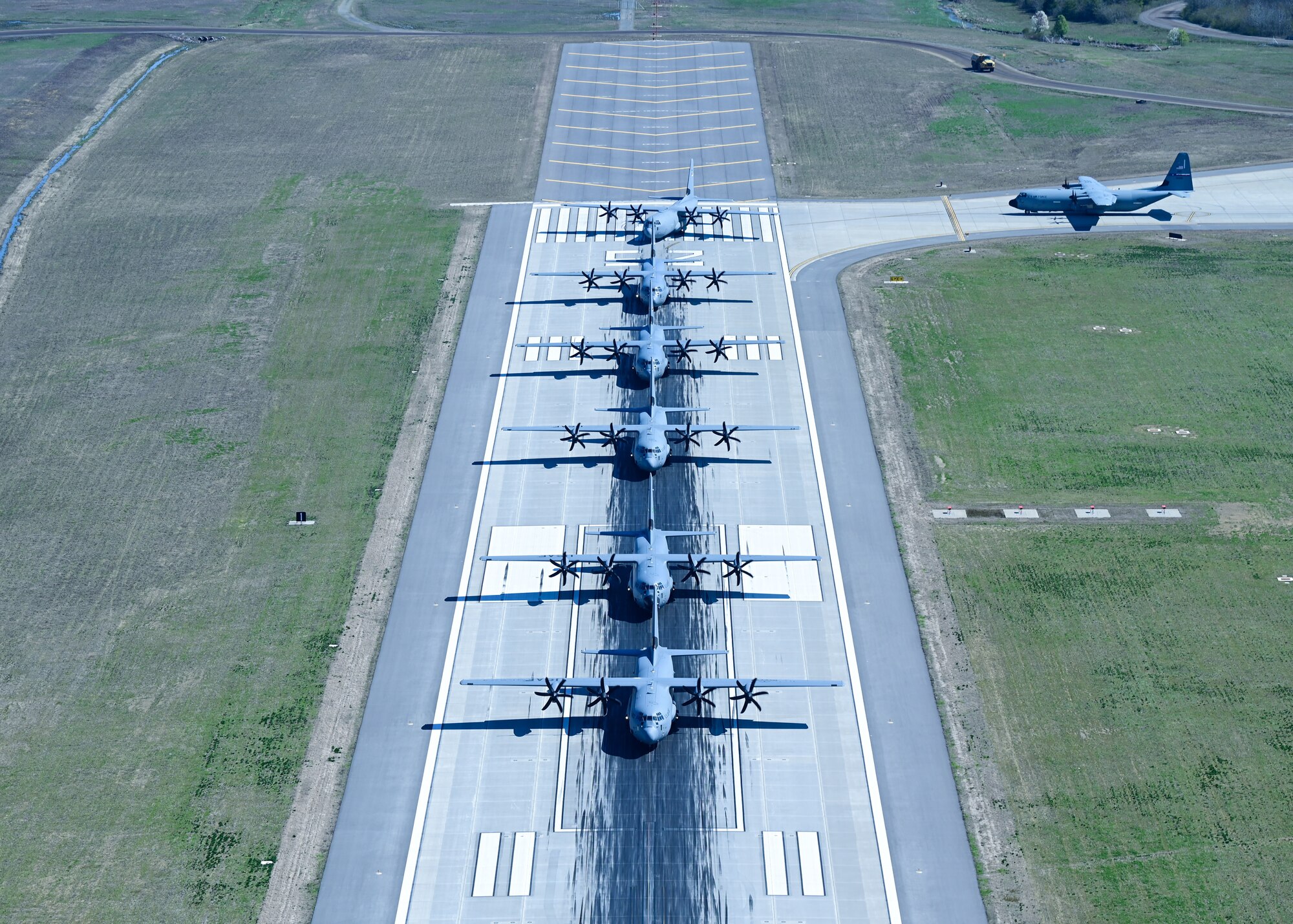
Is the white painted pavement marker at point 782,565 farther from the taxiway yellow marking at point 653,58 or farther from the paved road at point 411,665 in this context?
the taxiway yellow marking at point 653,58

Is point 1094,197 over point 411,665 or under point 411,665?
over

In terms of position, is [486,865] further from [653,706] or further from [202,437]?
[202,437]

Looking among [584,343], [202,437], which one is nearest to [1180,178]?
[584,343]

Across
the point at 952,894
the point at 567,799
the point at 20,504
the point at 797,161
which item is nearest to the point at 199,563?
the point at 20,504

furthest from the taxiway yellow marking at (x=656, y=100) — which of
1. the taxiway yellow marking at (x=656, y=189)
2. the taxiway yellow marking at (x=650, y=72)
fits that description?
the taxiway yellow marking at (x=656, y=189)

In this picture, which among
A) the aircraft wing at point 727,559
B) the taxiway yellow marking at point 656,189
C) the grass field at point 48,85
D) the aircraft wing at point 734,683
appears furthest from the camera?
the grass field at point 48,85

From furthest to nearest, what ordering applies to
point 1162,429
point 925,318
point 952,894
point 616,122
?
point 616,122, point 925,318, point 1162,429, point 952,894

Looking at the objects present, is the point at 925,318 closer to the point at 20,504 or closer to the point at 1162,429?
the point at 1162,429
